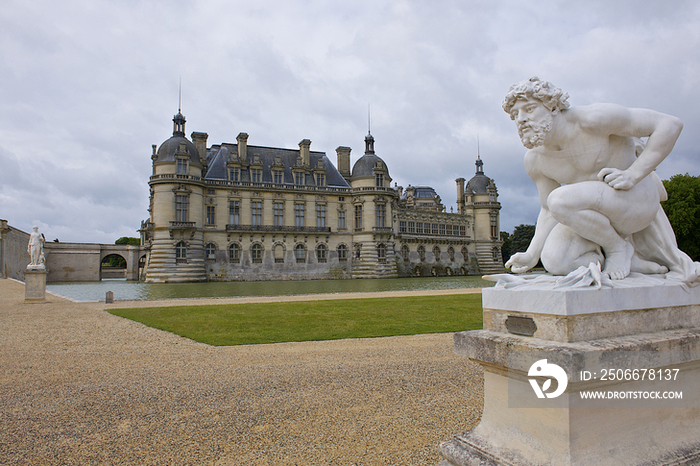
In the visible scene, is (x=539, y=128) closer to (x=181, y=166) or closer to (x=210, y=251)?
(x=181, y=166)

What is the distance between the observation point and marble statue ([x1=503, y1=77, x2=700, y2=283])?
2.96 metres

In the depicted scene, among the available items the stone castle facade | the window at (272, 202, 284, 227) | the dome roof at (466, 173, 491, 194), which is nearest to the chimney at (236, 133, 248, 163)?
the stone castle facade

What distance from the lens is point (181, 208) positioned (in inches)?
1495

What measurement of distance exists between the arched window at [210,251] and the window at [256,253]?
3.37 meters

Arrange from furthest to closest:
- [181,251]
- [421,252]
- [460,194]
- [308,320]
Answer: [460,194], [421,252], [181,251], [308,320]

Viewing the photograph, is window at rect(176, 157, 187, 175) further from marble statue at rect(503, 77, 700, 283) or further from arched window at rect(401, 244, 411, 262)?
marble statue at rect(503, 77, 700, 283)

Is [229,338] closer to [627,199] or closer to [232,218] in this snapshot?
[627,199]

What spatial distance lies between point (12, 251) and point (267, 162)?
83.8ft

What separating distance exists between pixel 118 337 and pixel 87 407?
4.80 metres

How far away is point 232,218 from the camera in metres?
41.1

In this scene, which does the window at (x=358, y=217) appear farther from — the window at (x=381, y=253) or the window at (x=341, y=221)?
the window at (x=381, y=253)

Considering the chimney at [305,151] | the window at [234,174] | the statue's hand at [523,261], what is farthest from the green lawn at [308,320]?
the chimney at [305,151]

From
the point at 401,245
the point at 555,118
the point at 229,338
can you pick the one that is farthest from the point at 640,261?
the point at 401,245

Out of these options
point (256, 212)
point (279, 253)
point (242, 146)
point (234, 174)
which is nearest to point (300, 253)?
point (279, 253)
